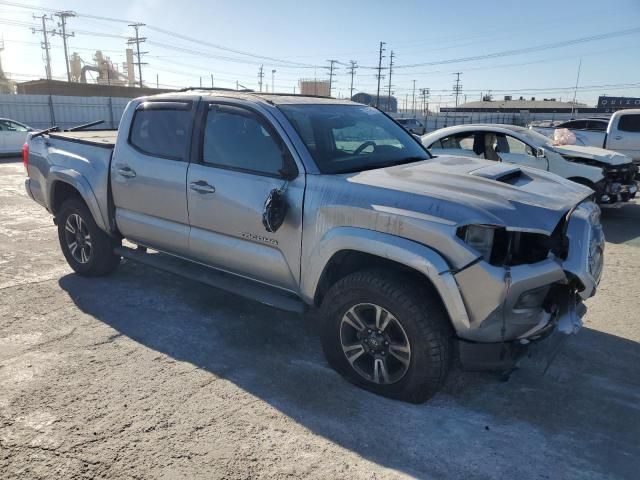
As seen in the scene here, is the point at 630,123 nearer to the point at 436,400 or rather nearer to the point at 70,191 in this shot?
the point at 436,400

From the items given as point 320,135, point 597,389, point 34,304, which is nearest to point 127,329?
point 34,304

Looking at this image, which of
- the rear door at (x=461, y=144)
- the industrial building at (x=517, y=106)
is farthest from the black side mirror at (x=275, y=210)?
the industrial building at (x=517, y=106)

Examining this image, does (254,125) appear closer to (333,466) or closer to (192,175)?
(192,175)

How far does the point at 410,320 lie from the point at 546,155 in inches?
271

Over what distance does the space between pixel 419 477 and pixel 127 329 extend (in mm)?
2719

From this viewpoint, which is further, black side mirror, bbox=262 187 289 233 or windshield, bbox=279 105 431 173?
windshield, bbox=279 105 431 173

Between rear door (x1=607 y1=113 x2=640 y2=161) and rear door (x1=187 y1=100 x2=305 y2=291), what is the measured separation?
11.5 m

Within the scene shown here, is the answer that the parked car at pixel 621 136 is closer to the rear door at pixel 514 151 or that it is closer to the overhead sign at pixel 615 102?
the rear door at pixel 514 151

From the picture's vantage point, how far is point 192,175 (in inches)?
156

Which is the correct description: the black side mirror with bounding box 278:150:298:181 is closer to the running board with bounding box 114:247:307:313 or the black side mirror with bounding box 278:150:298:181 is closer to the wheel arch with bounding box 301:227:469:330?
the wheel arch with bounding box 301:227:469:330

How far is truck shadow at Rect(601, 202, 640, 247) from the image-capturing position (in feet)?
24.2

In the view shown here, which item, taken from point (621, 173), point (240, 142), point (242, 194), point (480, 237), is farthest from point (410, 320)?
point (621, 173)

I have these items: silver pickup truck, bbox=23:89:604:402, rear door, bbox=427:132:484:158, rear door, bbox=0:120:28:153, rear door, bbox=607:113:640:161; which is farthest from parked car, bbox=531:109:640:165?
rear door, bbox=0:120:28:153

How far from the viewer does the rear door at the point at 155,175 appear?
4.13 metres
